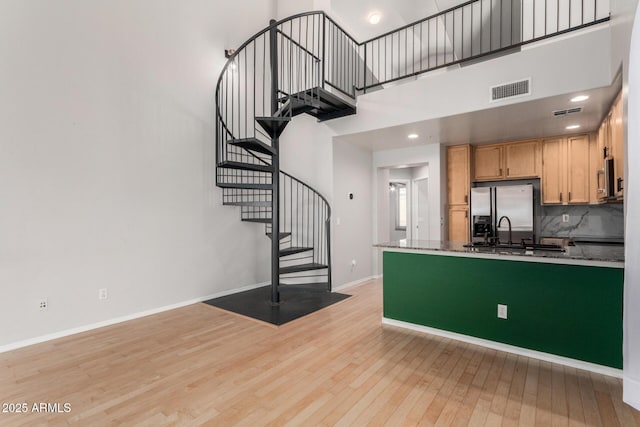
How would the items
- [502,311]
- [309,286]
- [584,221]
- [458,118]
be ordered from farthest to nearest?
[309,286]
[584,221]
[458,118]
[502,311]

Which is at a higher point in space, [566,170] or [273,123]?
[273,123]

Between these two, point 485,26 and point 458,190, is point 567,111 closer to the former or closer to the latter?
point 458,190

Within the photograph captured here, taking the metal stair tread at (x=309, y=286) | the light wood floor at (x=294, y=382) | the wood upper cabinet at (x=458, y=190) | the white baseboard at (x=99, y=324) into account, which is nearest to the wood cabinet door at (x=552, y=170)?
the wood upper cabinet at (x=458, y=190)

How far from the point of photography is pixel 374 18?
5.31 metres

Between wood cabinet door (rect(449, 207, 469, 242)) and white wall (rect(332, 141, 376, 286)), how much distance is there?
143cm

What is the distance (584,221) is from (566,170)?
822 millimetres

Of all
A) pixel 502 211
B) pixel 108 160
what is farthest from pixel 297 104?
pixel 502 211

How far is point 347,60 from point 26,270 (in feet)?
18.3

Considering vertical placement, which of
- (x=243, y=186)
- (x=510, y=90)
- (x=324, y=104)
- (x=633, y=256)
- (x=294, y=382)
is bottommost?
(x=294, y=382)

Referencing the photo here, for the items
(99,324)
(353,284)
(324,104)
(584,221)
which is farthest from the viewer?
(353,284)

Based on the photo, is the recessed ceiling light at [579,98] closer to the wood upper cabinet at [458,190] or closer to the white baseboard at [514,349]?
the wood upper cabinet at [458,190]

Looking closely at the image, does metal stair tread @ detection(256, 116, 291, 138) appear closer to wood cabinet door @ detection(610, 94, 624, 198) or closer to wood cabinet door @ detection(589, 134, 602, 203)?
wood cabinet door @ detection(610, 94, 624, 198)

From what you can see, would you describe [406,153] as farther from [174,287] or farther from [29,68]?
[29,68]

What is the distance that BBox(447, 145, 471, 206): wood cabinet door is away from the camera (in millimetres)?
5062
